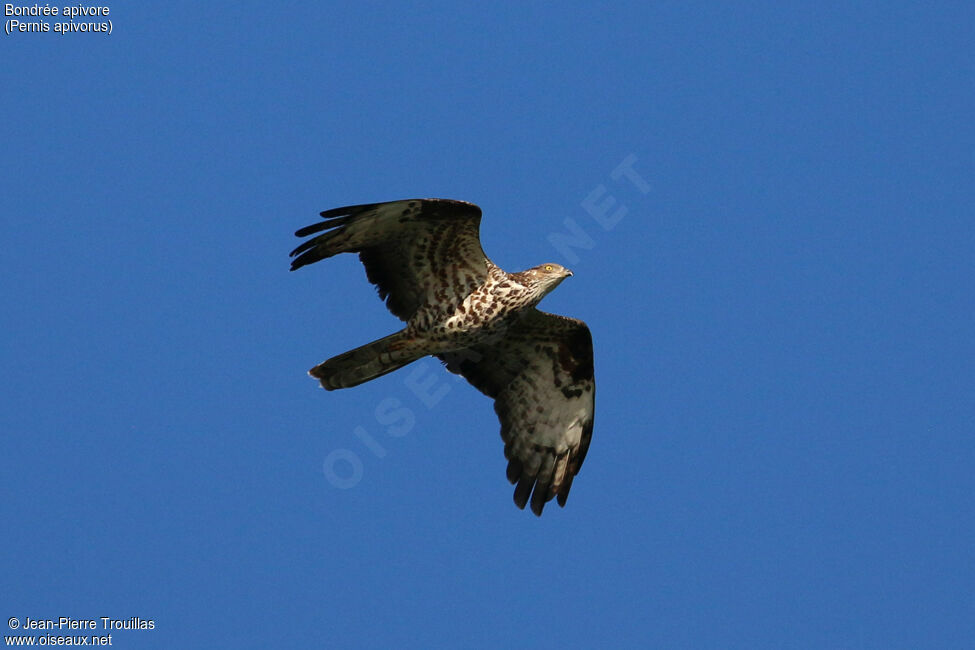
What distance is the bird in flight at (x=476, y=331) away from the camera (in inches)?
502

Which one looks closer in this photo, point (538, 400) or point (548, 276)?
point (548, 276)

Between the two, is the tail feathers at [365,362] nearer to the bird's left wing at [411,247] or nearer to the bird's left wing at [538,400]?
the bird's left wing at [411,247]

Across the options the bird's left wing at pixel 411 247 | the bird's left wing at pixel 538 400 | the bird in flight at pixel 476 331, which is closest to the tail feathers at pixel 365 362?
the bird in flight at pixel 476 331

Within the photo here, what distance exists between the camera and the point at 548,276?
12773 millimetres

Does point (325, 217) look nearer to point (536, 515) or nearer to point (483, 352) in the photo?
point (483, 352)

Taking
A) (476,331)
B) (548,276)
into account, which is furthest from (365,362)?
(548,276)

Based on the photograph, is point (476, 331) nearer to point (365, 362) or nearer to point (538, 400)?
point (365, 362)

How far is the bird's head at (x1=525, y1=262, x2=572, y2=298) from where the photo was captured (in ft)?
41.8

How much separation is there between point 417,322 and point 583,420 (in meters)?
2.34

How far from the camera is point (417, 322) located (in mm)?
13188

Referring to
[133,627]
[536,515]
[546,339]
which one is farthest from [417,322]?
[133,627]

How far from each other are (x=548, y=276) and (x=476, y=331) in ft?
3.13

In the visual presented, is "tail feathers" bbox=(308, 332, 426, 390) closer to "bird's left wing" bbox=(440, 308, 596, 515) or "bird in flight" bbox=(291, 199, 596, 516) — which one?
"bird in flight" bbox=(291, 199, 596, 516)

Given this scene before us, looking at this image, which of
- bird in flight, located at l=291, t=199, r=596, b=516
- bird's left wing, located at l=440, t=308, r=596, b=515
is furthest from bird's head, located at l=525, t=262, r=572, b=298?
bird's left wing, located at l=440, t=308, r=596, b=515
